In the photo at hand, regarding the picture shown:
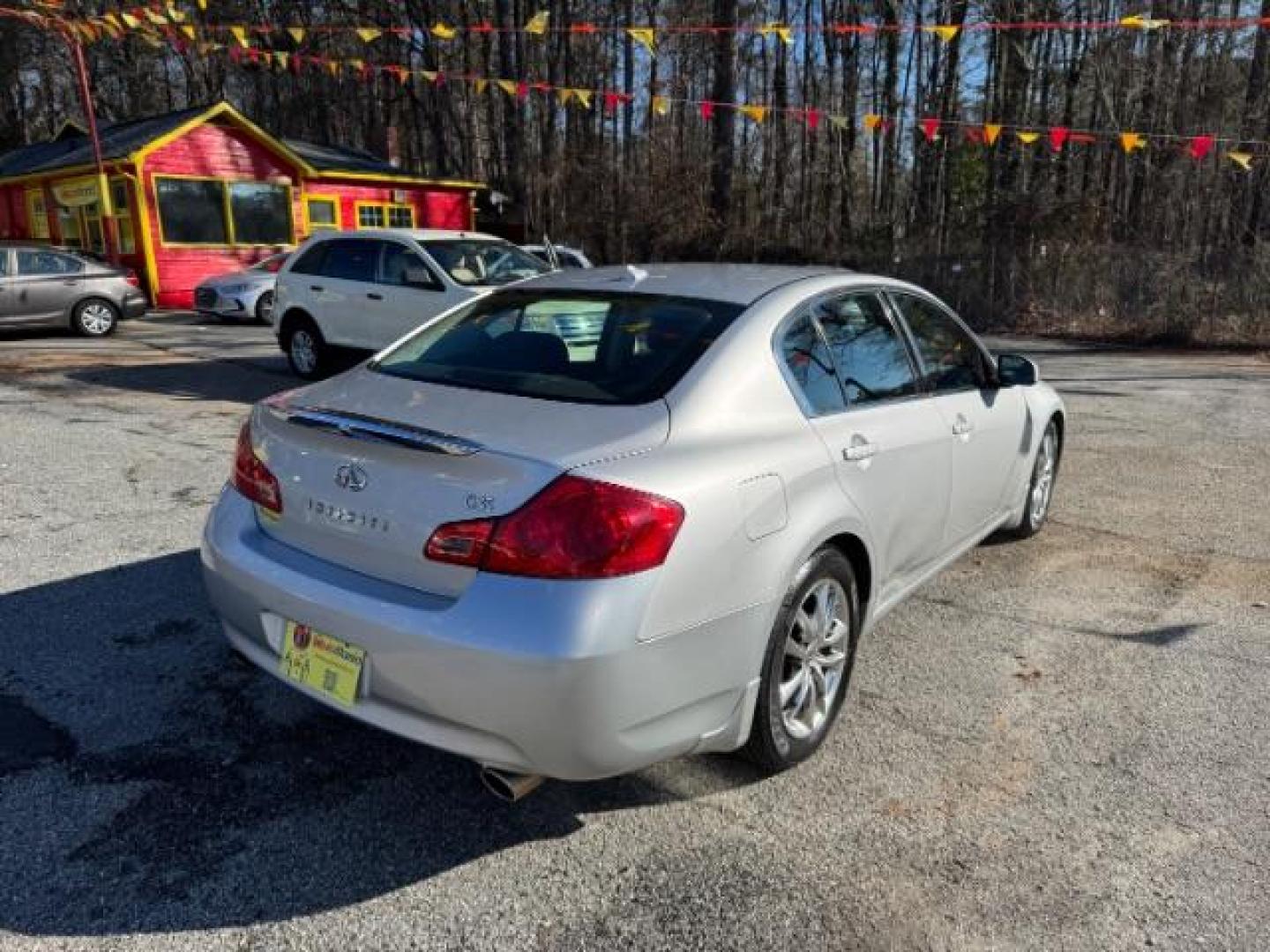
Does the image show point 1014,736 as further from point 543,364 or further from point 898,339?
point 543,364

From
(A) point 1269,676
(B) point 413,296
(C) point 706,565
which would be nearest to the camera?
(C) point 706,565

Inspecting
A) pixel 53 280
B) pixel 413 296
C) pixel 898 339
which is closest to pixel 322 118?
pixel 53 280

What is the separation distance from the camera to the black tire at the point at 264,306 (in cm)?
1659

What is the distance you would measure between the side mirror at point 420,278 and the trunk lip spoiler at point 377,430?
7.05 meters

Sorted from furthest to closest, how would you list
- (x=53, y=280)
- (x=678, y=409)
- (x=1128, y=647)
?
1. (x=53, y=280)
2. (x=1128, y=647)
3. (x=678, y=409)

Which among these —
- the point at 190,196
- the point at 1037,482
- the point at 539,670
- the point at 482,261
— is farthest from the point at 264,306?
the point at 539,670

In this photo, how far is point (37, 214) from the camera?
23312 millimetres

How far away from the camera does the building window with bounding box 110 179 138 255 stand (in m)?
19.9

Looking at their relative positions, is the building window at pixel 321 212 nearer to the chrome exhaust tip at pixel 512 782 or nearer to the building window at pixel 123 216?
the building window at pixel 123 216

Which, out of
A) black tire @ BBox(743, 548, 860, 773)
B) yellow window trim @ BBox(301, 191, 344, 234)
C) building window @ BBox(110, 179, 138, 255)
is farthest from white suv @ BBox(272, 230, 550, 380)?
yellow window trim @ BBox(301, 191, 344, 234)

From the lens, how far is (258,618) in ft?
9.20

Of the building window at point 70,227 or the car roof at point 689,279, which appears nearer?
the car roof at point 689,279

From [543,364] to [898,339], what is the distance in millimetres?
1522

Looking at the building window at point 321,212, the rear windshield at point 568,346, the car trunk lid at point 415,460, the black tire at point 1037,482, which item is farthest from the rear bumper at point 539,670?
the building window at point 321,212
